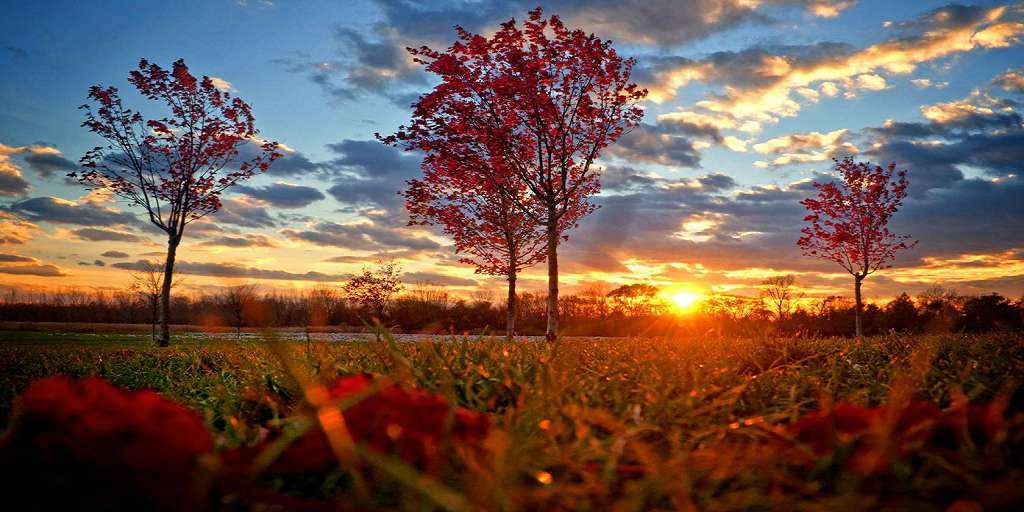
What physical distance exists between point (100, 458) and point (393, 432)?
19.8 inches

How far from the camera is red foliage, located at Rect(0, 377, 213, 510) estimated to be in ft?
3.07

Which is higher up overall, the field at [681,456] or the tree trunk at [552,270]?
the tree trunk at [552,270]

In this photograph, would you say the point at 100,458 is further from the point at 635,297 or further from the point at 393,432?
the point at 635,297

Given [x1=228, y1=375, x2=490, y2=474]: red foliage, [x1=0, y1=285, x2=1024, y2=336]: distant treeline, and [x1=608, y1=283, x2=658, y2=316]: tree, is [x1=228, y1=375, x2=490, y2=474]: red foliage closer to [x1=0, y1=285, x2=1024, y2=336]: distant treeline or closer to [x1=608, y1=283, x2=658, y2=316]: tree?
[x1=0, y1=285, x2=1024, y2=336]: distant treeline

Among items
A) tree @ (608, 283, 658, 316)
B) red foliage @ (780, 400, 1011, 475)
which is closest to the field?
red foliage @ (780, 400, 1011, 475)

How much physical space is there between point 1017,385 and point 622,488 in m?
2.23

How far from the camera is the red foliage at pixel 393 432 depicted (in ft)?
3.99

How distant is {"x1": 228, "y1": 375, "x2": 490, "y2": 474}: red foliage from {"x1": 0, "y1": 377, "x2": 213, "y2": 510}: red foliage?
0.66ft

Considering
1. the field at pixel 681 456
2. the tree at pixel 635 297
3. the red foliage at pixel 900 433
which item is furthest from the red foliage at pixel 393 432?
the tree at pixel 635 297

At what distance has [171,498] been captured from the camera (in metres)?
0.94

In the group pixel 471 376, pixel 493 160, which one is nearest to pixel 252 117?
pixel 493 160

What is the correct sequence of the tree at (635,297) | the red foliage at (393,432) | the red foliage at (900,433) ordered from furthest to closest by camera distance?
the tree at (635,297) → the red foliage at (900,433) → the red foliage at (393,432)

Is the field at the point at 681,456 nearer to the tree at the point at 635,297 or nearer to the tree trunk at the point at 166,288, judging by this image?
the tree trunk at the point at 166,288

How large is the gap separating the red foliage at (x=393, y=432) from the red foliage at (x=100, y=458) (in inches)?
7.9
